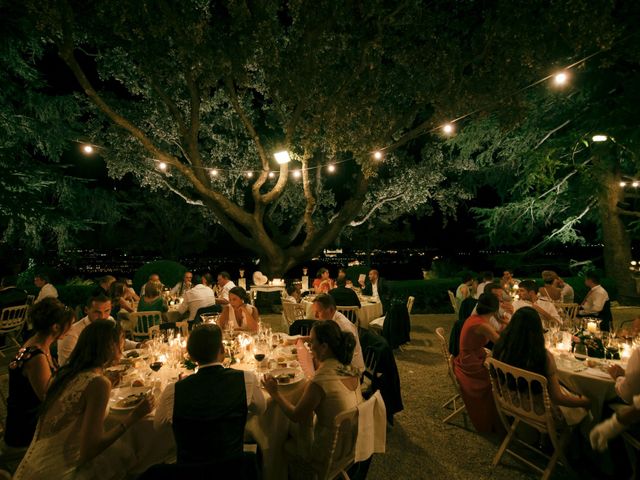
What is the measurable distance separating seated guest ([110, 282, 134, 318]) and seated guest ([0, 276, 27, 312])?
6.95 feet

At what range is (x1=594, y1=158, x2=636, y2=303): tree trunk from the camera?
11320 mm

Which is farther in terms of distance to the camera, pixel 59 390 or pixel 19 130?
pixel 19 130

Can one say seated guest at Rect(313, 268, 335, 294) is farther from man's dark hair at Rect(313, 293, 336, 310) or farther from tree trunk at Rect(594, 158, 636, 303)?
tree trunk at Rect(594, 158, 636, 303)

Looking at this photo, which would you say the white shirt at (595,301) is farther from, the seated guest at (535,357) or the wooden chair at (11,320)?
the wooden chair at (11,320)

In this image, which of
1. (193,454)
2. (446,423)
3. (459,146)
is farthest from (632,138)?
(193,454)

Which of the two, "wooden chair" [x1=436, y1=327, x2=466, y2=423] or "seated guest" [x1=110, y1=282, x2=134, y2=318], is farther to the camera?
"seated guest" [x1=110, y1=282, x2=134, y2=318]

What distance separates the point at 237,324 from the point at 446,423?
8.66 feet

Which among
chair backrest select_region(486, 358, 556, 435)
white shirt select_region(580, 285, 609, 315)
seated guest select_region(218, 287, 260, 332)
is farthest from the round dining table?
white shirt select_region(580, 285, 609, 315)

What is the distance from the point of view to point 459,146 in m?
13.5

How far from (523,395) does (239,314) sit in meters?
3.19

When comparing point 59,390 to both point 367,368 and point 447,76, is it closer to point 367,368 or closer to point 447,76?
point 367,368

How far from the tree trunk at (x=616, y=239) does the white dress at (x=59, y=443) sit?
13.2 m

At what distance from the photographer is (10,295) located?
22.5ft

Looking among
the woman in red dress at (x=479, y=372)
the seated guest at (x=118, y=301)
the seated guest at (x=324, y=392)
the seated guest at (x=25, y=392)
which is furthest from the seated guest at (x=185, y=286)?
the seated guest at (x=324, y=392)
